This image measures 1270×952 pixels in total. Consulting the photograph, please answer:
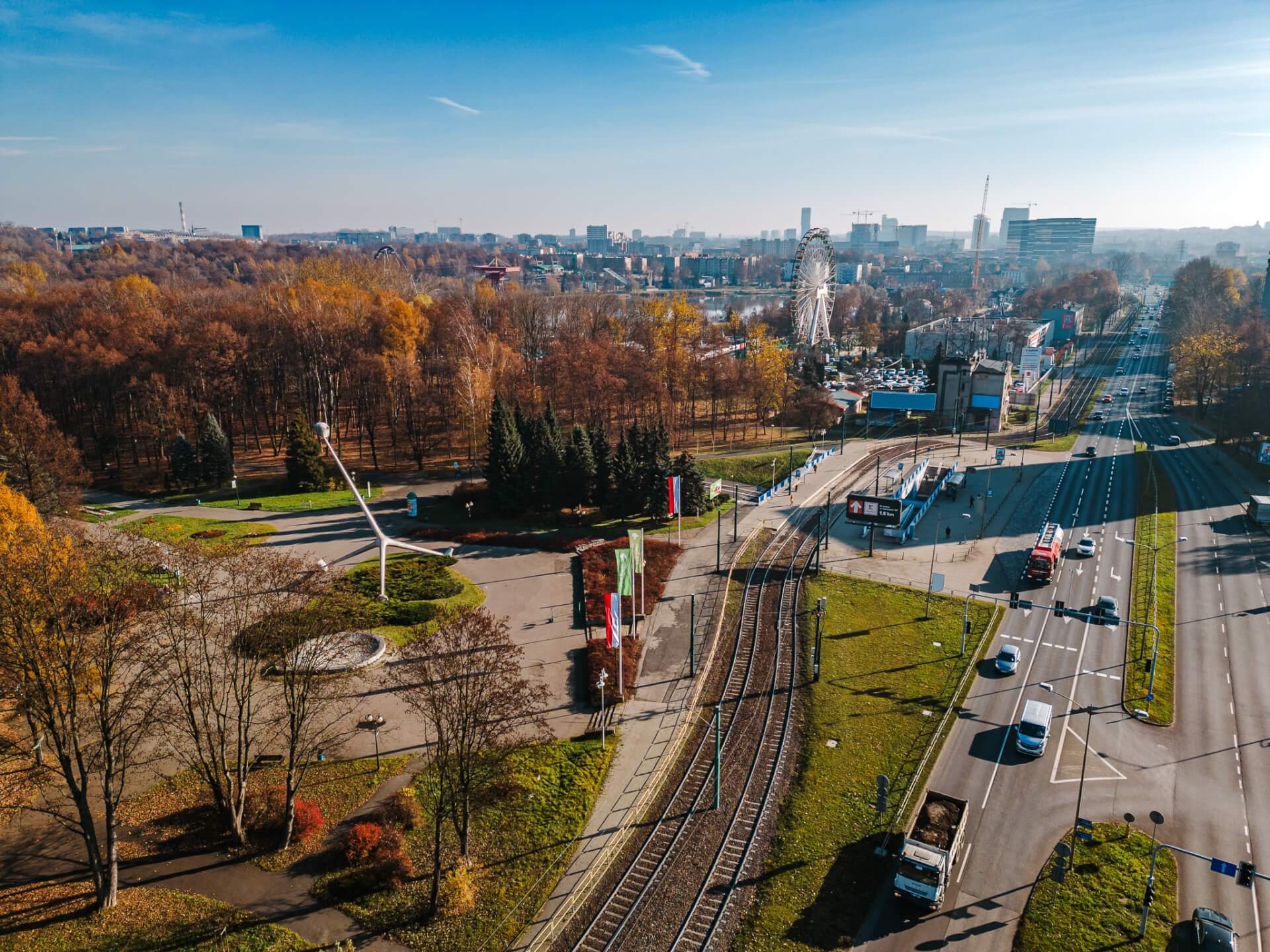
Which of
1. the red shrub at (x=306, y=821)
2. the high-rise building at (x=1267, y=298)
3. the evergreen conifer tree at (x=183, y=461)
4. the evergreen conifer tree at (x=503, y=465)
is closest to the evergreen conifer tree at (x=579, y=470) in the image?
the evergreen conifer tree at (x=503, y=465)

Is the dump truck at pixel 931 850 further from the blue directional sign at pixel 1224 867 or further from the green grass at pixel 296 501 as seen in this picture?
the green grass at pixel 296 501

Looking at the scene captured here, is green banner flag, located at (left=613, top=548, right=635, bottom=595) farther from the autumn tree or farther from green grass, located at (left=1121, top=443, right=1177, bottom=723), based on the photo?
the autumn tree

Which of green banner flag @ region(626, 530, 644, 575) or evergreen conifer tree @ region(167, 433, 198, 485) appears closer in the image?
green banner flag @ region(626, 530, 644, 575)

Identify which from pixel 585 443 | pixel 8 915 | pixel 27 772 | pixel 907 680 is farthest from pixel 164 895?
pixel 585 443

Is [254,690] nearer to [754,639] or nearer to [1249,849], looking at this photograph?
[754,639]

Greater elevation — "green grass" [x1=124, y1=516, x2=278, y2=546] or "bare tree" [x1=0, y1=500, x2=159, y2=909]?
"bare tree" [x1=0, y1=500, x2=159, y2=909]

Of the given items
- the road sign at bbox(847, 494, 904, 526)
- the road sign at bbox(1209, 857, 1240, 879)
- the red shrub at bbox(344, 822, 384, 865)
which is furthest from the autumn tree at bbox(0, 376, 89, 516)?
the road sign at bbox(1209, 857, 1240, 879)
